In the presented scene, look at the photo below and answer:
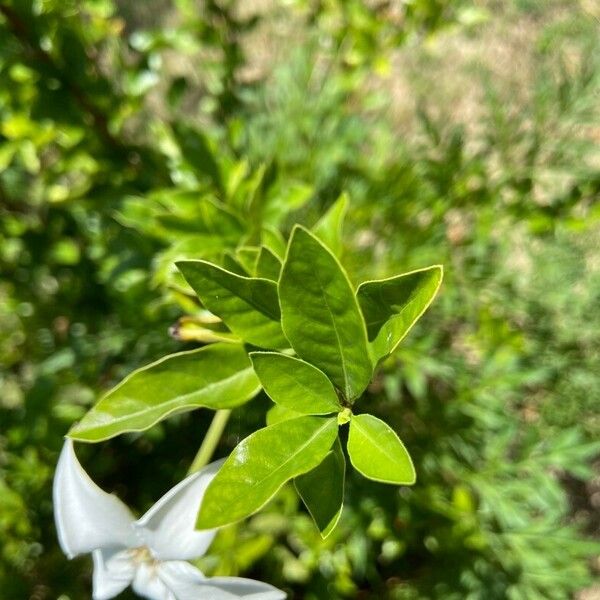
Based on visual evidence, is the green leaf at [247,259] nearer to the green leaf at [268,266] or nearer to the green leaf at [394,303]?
the green leaf at [268,266]

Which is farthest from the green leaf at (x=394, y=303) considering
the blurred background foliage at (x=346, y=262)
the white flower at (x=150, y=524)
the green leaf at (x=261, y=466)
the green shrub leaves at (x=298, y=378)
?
the blurred background foliage at (x=346, y=262)

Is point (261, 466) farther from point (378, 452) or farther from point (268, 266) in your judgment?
point (268, 266)

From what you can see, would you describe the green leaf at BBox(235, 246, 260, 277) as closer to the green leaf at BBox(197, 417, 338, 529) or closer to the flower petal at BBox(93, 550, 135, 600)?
the green leaf at BBox(197, 417, 338, 529)

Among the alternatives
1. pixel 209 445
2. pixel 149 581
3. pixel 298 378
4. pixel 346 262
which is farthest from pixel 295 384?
pixel 346 262

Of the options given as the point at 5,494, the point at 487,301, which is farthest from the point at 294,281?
the point at 5,494

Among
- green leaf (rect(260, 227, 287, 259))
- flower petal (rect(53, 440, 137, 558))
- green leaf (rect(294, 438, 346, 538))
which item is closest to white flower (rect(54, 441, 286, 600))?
flower petal (rect(53, 440, 137, 558))

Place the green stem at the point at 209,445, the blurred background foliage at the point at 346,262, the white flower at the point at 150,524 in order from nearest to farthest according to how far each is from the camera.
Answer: the white flower at the point at 150,524 < the green stem at the point at 209,445 < the blurred background foliage at the point at 346,262

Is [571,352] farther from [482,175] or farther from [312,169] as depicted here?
[312,169]
